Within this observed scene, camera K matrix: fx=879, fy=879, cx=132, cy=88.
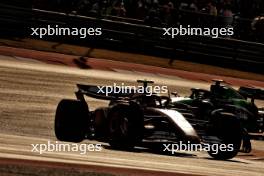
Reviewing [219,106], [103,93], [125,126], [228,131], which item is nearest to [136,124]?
[125,126]

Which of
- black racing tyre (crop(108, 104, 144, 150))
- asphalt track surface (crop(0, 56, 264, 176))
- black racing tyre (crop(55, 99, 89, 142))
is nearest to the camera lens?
asphalt track surface (crop(0, 56, 264, 176))

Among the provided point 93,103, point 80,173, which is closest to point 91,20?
point 93,103

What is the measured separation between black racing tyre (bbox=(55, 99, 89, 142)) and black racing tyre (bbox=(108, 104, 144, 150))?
64 centimetres

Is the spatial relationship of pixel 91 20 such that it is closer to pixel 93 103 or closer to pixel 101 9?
pixel 101 9

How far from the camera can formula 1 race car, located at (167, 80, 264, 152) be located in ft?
48.2

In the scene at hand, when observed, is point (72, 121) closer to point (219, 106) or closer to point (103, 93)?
point (103, 93)

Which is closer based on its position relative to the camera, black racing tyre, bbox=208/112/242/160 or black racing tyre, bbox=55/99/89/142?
black racing tyre, bbox=55/99/89/142

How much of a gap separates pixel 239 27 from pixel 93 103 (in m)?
11.5

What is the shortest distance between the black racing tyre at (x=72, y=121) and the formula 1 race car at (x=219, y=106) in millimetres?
1599

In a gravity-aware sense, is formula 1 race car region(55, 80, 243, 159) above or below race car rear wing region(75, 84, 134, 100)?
below

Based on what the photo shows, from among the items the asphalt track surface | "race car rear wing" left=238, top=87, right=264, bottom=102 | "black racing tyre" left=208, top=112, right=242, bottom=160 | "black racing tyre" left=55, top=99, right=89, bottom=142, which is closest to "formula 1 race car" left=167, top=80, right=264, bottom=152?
"race car rear wing" left=238, top=87, right=264, bottom=102

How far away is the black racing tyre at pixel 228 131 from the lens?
1427cm

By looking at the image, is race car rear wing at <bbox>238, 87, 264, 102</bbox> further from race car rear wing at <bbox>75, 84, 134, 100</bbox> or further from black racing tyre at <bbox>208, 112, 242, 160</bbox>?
race car rear wing at <bbox>75, 84, 134, 100</bbox>

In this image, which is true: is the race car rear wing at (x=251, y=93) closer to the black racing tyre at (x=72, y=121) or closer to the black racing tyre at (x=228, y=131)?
the black racing tyre at (x=228, y=131)
